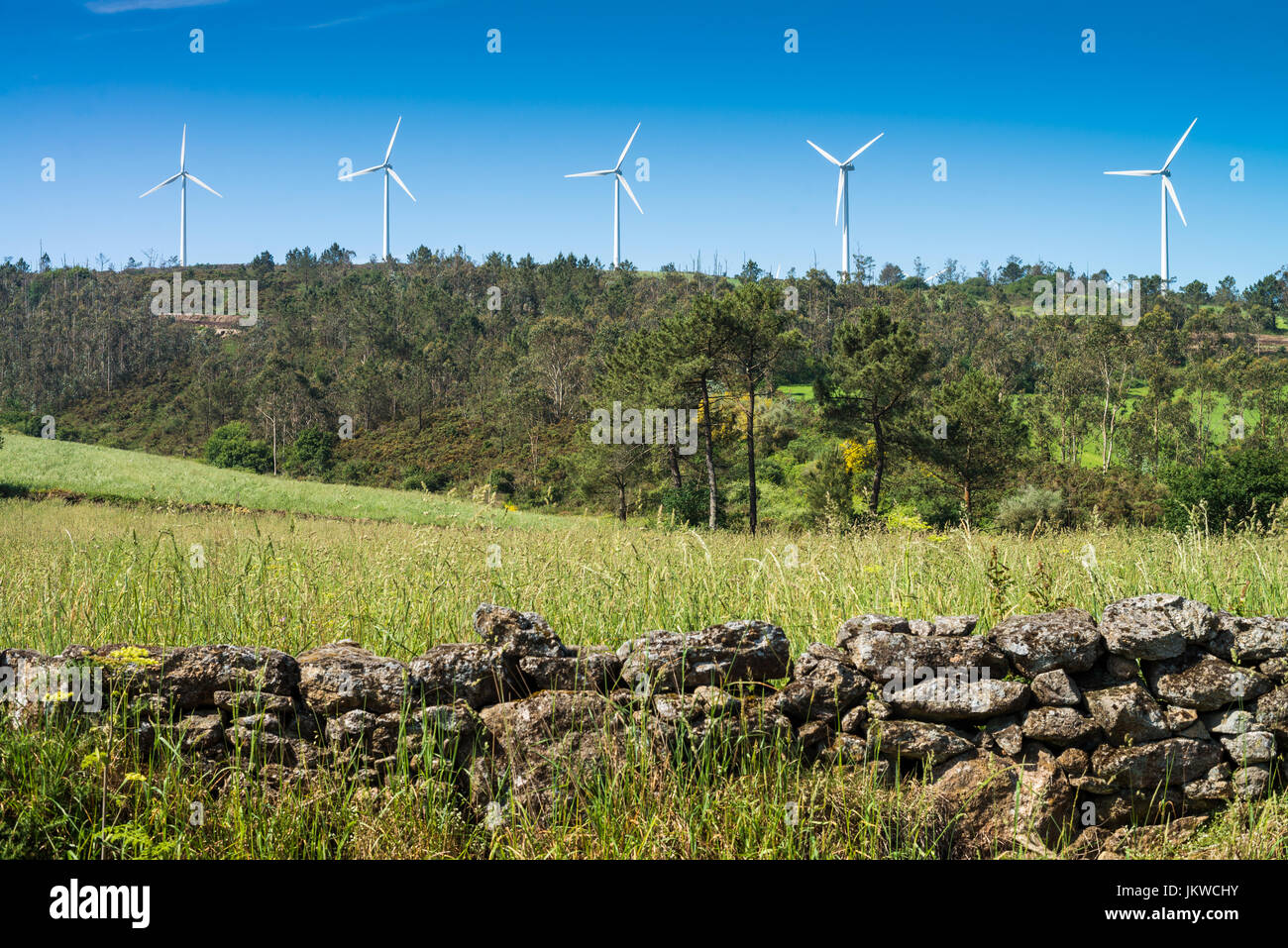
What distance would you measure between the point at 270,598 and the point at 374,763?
2156 mm

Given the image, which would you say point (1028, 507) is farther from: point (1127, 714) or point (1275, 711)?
point (1127, 714)

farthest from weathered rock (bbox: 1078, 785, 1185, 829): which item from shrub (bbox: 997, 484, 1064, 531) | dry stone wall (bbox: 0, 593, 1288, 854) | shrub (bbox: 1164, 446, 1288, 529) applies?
shrub (bbox: 997, 484, 1064, 531)

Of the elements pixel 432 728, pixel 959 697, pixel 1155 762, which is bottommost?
pixel 1155 762

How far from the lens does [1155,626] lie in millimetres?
4125

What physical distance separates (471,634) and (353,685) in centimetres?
120

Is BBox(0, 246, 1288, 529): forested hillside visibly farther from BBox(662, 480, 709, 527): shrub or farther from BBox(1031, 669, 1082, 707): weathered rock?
BBox(1031, 669, 1082, 707): weathered rock

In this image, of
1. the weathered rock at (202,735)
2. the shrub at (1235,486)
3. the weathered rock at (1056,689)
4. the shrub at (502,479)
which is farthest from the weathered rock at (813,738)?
the shrub at (502,479)

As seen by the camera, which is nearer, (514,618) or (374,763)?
(374,763)

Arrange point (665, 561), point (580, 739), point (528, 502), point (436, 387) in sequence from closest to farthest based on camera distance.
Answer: point (580, 739) < point (665, 561) < point (528, 502) < point (436, 387)

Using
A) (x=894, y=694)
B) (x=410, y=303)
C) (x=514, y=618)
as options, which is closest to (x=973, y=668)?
(x=894, y=694)

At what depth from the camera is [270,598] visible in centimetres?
561

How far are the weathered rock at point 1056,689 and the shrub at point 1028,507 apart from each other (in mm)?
36346

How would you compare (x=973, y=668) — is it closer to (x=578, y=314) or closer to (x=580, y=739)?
(x=580, y=739)

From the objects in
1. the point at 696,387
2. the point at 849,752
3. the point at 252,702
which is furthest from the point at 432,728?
the point at 696,387
